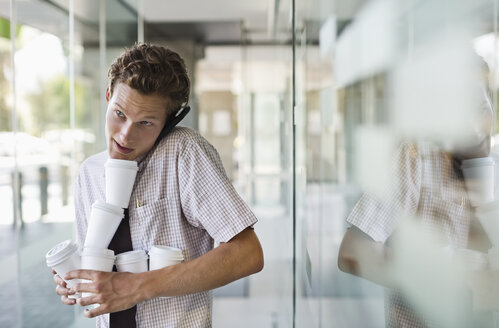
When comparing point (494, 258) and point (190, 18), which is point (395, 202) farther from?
point (190, 18)

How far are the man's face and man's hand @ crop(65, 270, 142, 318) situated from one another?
0.29 metres

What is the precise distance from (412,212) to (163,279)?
1.86 ft

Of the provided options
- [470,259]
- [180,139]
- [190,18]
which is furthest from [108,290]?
[190,18]

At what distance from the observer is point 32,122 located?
4.07 meters

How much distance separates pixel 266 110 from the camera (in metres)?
9.64

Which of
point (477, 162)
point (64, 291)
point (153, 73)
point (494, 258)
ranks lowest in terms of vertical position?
point (64, 291)

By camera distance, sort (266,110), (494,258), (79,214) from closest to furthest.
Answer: (494,258), (79,214), (266,110)

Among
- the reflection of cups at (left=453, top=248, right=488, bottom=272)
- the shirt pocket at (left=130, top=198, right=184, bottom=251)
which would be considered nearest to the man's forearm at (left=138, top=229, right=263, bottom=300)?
the shirt pocket at (left=130, top=198, right=184, bottom=251)

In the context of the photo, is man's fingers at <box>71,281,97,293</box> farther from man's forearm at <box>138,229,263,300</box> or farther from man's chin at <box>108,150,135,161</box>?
man's chin at <box>108,150,135,161</box>

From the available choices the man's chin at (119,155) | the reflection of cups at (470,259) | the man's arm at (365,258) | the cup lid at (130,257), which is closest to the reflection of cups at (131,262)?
the cup lid at (130,257)

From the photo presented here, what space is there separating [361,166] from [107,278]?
605mm

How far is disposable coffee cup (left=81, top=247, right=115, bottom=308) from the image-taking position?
1121 mm

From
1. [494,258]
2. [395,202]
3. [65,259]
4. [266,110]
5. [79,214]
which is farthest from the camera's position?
[266,110]

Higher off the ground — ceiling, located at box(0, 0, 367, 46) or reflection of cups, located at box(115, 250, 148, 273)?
ceiling, located at box(0, 0, 367, 46)
